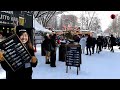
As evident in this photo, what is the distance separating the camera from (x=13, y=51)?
309 cm

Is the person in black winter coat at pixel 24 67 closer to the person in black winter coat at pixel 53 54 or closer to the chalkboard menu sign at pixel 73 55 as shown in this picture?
the chalkboard menu sign at pixel 73 55

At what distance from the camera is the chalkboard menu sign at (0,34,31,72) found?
3.07 metres

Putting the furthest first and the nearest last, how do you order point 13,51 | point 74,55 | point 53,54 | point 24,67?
point 53,54, point 74,55, point 24,67, point 13,51

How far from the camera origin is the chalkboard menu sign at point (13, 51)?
10.1ft

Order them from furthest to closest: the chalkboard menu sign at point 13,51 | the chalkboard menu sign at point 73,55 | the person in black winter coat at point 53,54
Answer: the person in black winter coat at point 53,54, the chalkboard menu sign at point 73,55, the chalkboard menu sign at point 13,51

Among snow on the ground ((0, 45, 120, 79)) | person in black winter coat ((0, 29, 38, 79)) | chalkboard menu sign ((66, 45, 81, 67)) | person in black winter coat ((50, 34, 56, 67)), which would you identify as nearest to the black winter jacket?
person in black winter coat ((0, 29, 38, 79))

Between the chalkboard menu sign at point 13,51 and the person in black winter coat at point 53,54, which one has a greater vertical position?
the chalkboard menu sign at point 13,51

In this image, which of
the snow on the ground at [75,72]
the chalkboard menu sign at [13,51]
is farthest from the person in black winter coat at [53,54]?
the chalkboard menu sign at [13,51]

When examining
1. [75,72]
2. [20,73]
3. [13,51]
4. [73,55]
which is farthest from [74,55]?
[13,51]

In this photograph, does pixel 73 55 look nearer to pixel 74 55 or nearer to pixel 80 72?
pixel 74 55
